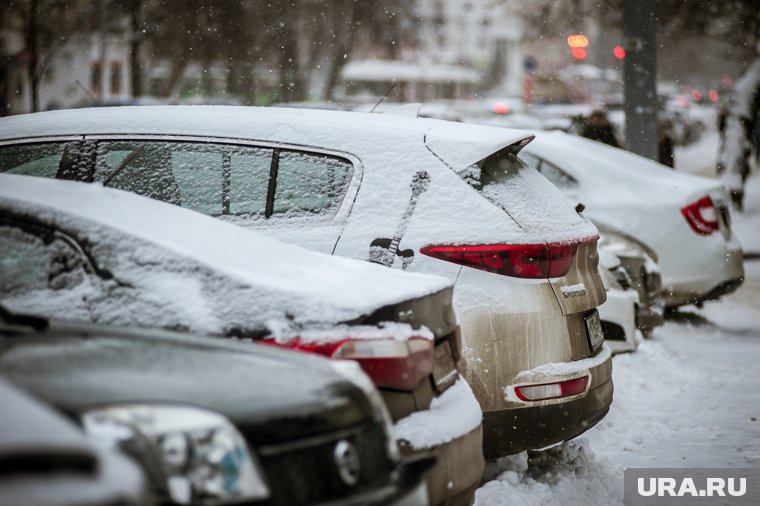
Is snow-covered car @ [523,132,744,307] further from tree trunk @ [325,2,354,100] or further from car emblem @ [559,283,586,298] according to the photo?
tree trunk @ [325,2,354,100]

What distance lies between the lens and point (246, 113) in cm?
546

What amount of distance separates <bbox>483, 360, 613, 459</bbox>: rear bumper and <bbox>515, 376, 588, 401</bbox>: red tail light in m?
0.04

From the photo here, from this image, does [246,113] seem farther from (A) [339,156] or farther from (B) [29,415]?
(B) [29,415]

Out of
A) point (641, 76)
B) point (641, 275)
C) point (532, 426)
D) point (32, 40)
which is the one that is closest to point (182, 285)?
point (532, 426)

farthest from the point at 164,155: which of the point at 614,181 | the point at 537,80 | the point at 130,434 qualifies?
the point at 537,80

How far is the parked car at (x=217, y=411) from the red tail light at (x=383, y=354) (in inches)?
9.8

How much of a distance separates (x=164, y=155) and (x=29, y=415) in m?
3.26

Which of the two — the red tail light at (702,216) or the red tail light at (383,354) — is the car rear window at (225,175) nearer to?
the red tail light at (383,354)

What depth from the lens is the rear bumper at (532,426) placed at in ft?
15.9

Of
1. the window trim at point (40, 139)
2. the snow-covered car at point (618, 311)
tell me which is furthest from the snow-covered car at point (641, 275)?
the window trim at point (40, 139)

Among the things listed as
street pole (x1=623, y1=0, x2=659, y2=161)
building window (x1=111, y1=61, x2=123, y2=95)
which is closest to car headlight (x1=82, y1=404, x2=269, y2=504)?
street pole (x1=623, y1=0, x2=659, y2=161)

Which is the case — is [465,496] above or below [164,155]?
below

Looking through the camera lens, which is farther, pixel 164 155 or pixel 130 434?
pixel 164 155

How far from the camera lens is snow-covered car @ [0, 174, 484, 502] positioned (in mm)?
3559
